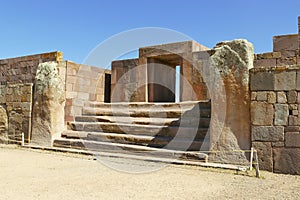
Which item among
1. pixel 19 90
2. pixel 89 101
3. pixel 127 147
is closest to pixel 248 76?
pixel 127 147

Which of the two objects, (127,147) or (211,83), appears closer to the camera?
(211,83)

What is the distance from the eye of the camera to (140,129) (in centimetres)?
744

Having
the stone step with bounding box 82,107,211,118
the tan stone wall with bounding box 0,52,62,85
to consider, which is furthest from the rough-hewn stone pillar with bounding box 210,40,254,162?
the tan stone wall with bounding box 0,52,62,85

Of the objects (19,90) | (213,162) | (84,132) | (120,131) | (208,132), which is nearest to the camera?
(213,162)

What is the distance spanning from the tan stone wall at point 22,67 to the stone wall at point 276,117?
6514 mm

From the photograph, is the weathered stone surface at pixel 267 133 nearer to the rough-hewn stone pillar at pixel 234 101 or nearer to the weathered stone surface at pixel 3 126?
the rough-hewn stone pillar at pixel 234 101

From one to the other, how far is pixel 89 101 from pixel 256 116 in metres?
6.05

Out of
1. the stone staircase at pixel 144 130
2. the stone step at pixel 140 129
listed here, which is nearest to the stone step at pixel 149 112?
the stone staircase at pixel 144 130

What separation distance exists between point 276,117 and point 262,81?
27.2 inches

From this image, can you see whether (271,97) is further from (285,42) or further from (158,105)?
(285,42)

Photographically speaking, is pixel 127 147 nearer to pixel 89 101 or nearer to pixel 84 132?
pixel 84 132

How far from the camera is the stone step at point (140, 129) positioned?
671 cm

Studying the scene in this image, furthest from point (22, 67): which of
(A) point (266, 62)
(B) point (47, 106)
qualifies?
(A) point (266, 62)

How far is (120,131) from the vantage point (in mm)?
7738
